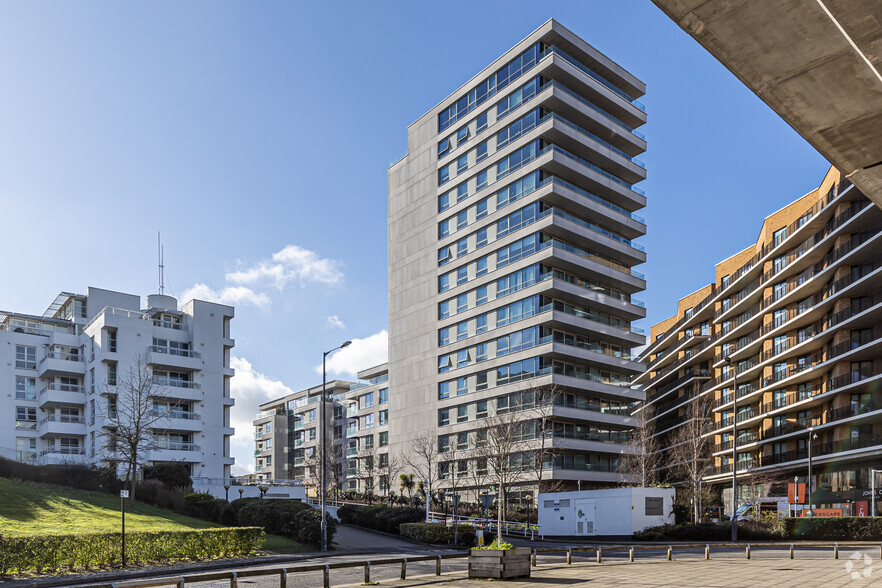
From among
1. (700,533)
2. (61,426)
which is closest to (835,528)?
(700,533)

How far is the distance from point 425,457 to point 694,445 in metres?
25.7

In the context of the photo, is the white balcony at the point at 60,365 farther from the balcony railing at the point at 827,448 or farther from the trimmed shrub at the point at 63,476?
the balcony railing at the point at 827,448

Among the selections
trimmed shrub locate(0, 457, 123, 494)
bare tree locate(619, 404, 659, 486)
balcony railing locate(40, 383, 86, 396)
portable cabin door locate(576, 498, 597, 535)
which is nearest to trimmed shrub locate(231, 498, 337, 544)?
trimmed shrub locate(0, 457, 123, 494)

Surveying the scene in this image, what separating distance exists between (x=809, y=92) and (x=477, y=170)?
67.3 meters

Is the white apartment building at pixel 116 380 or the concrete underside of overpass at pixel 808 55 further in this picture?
the white apartment building at pixel 116 380

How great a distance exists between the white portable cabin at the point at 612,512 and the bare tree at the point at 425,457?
26.2 m

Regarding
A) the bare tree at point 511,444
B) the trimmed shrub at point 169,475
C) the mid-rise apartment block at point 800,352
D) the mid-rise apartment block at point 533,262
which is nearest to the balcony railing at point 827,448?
the mid-rise apartment block at point 800,352

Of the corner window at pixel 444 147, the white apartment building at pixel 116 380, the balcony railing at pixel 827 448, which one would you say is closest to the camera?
the balcony railing at pixel 827 448

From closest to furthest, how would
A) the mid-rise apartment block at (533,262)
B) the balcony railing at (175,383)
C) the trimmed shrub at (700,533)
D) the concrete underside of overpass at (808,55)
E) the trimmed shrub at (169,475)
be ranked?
1. the concrete underside of overpass at (808,55)
2. the trimmed shrub at (700,533)
3. the trimmed shrub at (169,475)
4. the mid-rise apartment block at (533,262)
5. the balcony railing at (175,383)

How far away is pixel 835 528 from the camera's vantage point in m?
40.5

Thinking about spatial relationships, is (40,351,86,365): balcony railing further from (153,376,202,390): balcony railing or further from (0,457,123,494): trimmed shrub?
(0,457,123,494): trimmed shrub

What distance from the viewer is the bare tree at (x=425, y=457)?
72.6 m

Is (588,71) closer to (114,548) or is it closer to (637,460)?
(637,460)

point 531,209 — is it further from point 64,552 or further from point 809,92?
point 809,92
